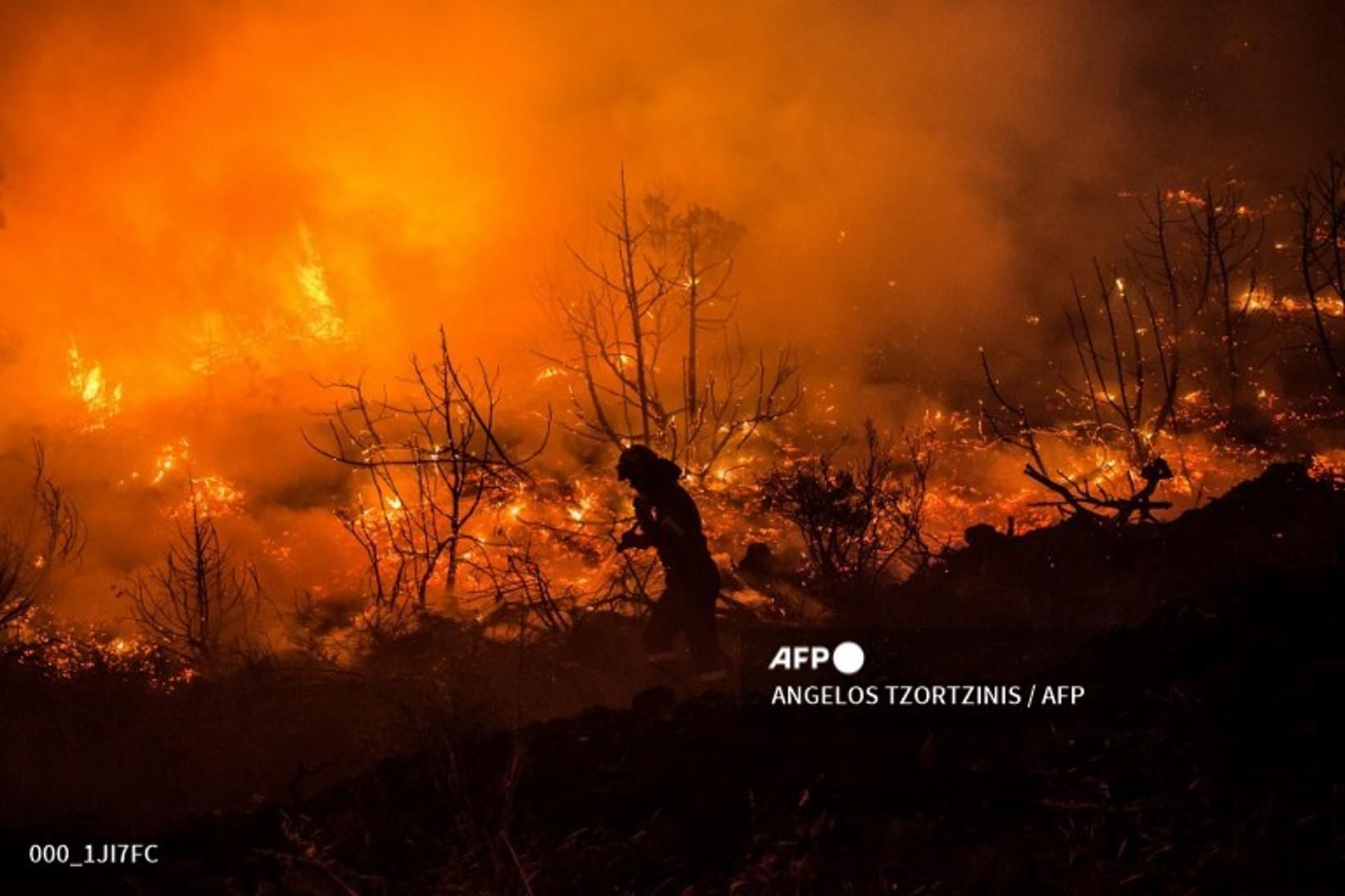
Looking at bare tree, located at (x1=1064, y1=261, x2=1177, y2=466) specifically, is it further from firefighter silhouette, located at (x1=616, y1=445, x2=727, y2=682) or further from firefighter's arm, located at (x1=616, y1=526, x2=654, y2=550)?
firefighter's arm, located at (x1=616, y1=526, x2=654, y2=550)

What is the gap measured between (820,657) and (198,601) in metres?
6.71

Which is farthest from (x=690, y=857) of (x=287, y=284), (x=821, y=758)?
(x=287, y=284)

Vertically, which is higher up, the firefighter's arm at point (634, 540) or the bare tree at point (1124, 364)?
the bare tree at point (1124, 364)

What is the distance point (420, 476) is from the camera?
33.2ft

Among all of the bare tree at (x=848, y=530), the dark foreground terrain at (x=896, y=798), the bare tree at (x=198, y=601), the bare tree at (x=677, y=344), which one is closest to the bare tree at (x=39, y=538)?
the bare tree at (x=198, y=601)

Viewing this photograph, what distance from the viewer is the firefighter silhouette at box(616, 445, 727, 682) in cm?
748

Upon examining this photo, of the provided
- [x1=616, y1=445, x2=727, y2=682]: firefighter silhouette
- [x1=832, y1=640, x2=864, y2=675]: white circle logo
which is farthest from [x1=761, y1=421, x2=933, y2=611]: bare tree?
[x1=832, y1=640, x2=864, y2=675]: white circle logo

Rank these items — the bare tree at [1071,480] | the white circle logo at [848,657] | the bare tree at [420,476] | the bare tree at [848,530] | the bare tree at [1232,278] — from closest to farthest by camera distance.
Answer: the white circle logo at [848,657]
the bare tree at [1071,480]
the bare tree at [848,530]
the bare tree at [420,476]
the bare tree at [1232,278]

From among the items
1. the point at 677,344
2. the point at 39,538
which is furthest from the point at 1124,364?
the point at 39,538

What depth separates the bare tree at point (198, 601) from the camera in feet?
33.8

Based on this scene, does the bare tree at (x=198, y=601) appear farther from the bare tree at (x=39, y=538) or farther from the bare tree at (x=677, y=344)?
the bare tree at (x=677, y=344)

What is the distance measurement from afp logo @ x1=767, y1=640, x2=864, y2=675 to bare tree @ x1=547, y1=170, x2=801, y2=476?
7094 mm

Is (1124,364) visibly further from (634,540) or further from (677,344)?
(634,540)

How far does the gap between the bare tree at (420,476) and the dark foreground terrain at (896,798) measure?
4702 mm
